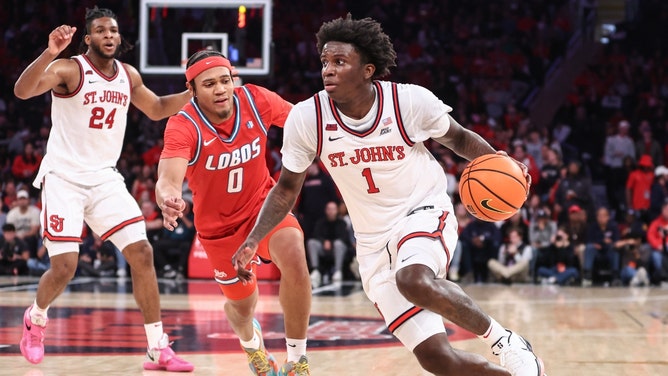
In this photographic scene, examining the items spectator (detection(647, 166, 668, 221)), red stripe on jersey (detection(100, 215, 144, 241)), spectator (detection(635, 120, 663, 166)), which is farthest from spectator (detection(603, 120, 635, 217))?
red stripe on jersey (detection(100, 215, 144, 241))

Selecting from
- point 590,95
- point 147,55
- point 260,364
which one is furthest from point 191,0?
point 590,95

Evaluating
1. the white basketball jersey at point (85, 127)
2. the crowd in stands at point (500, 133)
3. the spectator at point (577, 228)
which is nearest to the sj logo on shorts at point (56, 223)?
the white basketball jersey at point (85, 127)

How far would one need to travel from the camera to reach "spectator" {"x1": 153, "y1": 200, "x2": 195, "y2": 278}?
15.7 meters

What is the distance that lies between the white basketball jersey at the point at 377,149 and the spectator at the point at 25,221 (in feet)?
39.6

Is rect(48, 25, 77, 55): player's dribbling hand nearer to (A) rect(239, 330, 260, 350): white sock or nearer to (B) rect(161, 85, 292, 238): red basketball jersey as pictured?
(B) rect(161, 85, 292, 238): red basketball jersey

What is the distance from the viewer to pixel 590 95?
68.0ft

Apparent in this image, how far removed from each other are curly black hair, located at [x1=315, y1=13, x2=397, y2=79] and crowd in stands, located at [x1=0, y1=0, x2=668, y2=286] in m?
7.94

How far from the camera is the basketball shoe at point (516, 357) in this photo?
4.72 m

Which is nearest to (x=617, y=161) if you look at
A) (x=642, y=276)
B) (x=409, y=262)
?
(x=642, y=276)

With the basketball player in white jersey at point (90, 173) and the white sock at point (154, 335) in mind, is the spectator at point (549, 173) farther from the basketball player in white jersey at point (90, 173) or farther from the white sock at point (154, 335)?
the white sock at point (154, 335)

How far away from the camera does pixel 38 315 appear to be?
6.96m

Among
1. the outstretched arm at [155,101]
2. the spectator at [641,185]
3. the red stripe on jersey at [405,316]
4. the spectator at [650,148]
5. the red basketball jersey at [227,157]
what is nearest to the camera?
the red stripe on jersey at [405,316]

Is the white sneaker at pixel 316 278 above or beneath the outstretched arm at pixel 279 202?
beneath

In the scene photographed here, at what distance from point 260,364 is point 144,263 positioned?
1223 millimetres
